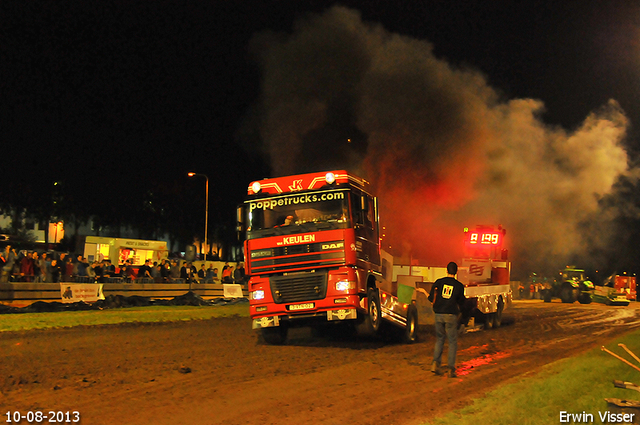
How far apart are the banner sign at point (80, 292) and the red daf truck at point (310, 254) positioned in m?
10.3

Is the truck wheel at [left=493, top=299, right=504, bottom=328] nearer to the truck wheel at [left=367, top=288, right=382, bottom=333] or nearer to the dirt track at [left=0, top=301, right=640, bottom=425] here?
the dirt track at [left=0, top=301, right=640, bottom=425]

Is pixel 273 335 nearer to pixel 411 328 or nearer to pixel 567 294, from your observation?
pixel 411 328

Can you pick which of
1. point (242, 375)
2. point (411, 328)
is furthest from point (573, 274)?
point (242, 375)

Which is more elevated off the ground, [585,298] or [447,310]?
[447,310]

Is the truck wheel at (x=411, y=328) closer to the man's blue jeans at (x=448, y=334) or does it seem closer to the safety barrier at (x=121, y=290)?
the man's blue jeans at (x=448, y=334)

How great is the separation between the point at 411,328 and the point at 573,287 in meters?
27.9

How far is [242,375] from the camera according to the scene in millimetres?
8742

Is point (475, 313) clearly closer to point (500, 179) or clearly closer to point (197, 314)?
point (197, 314)

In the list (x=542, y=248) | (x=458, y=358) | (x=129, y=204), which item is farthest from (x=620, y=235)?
(x=458, y=358)

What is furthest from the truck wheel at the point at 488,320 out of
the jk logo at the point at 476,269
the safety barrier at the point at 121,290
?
the safety barrier at the point at 121,290

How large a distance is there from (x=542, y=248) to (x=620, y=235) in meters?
25.5

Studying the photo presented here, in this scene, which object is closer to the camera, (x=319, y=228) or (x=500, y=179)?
(x=319, y=228)

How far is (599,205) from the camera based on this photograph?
32750 millimetres

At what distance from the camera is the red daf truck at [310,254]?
39.7ft
